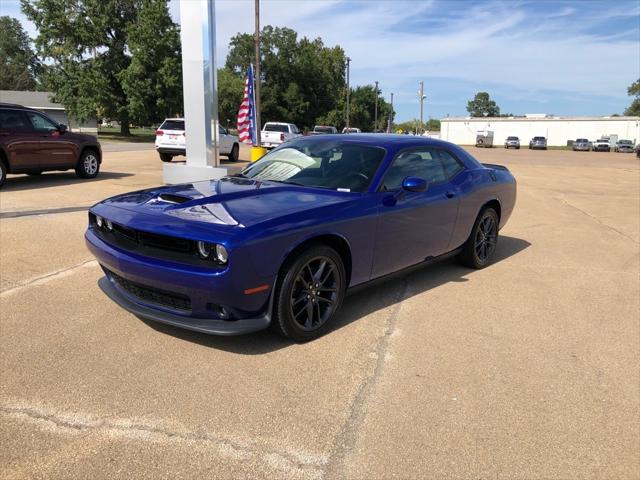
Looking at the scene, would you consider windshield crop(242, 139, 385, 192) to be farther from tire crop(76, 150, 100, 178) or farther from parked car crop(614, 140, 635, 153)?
parked car crop(614, 140, 635, 153)

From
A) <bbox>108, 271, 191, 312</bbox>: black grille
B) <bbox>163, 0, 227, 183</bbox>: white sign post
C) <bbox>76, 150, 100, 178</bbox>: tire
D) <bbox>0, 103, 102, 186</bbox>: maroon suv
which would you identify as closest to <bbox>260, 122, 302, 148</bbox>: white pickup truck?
<bbox>76, 150, 100, 178</bbox>: tire

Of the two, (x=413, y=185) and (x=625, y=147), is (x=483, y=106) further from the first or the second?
(x=413, y=185)

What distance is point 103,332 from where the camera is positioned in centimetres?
381

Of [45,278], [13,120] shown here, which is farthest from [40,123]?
[45,278]

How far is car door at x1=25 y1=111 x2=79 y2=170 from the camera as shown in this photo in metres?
11.3

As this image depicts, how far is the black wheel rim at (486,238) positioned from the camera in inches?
232

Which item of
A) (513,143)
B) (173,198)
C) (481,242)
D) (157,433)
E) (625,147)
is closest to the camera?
(157,433)

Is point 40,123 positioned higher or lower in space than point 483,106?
lower

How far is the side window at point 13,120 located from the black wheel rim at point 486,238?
31.9ft

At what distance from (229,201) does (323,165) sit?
1.15 m

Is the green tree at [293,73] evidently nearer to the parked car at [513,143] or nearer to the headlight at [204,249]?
the parked car at [513,143]

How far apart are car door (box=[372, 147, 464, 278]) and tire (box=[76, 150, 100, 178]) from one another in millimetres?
10083

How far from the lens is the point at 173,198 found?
396 cm

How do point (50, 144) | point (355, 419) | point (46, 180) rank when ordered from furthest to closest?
point (46, 180)
point (50, 144)
point (355, 419)
